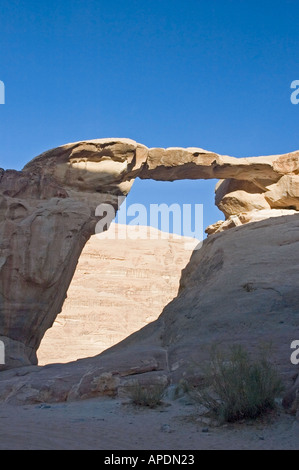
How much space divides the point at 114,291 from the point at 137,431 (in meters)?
32.9

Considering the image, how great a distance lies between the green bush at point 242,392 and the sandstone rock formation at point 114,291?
81.4 ft

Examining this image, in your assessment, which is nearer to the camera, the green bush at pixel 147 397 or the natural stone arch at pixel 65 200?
the green bush at pixel 147 397

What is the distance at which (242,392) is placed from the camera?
19.7ft

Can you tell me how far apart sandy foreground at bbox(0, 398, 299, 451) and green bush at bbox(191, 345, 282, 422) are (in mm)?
175

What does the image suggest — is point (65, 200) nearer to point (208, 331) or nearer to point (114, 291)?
point (208, 331)

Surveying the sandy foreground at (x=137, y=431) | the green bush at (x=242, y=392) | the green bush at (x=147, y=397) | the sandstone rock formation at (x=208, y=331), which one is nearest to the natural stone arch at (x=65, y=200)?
the sandstone rock formation at (x=208, y=331)

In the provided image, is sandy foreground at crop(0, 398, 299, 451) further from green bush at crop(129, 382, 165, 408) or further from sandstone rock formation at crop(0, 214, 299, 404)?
sandstone rock formation at crop(0, 214, 299, 404)

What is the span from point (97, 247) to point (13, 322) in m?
28.6

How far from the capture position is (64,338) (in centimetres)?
3300

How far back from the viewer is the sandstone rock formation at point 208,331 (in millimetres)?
8258

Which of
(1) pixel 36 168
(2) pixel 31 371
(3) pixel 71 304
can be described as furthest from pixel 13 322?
(3) pixel 71 304

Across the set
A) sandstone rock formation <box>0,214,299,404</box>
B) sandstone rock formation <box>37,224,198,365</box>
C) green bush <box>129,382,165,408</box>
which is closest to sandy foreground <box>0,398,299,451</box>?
green bush <box>129,382,165,408</box>

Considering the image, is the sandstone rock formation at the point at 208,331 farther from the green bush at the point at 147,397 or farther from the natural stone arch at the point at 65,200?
the natural stone arch at the point at 65,200
